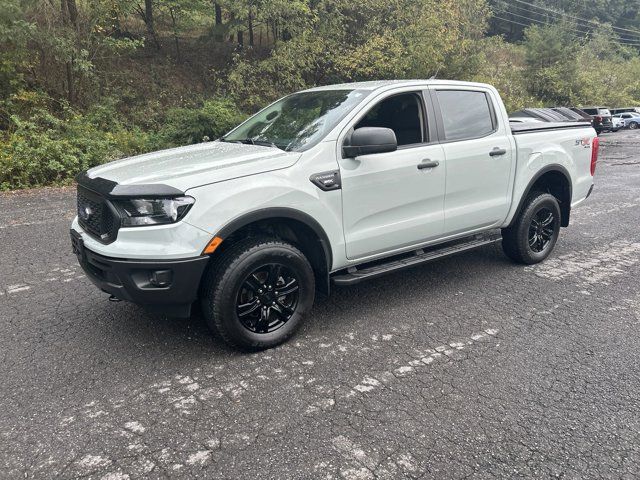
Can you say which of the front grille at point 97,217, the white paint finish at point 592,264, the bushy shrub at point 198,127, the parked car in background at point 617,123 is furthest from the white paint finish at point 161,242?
the parked car in background at point 617,123

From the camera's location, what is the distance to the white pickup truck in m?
3.13

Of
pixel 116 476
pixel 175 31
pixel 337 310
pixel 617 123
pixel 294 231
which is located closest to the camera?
pixel 116 476

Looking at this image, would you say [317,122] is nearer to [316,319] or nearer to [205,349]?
[316,319]

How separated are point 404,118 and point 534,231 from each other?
212cm

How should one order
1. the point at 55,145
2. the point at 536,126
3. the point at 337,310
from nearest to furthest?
1. the point at 337,310
2. the point at 536,126
3. the point at 55,145

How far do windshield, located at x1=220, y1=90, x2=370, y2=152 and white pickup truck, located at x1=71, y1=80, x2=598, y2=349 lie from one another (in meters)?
0.02

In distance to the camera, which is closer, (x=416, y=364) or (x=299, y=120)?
(x=416, y=364)

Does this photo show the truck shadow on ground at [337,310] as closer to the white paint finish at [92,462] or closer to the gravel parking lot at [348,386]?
the gravel parking lot at [348,386]

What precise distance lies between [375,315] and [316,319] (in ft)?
1.63

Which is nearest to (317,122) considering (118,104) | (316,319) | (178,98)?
(316,319)

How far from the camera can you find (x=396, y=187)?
400cm

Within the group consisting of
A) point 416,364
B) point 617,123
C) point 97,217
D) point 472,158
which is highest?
point 472,158

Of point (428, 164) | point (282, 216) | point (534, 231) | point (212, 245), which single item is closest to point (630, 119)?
point (534, 231)

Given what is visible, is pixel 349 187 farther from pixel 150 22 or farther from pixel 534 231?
pixel 150 22
